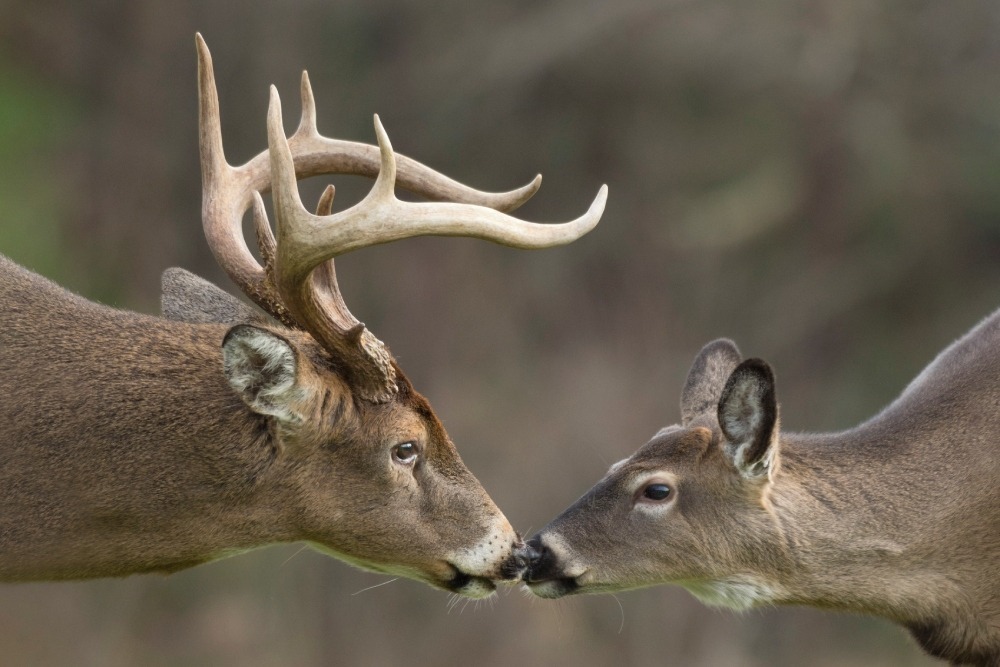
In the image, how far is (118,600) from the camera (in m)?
16.6

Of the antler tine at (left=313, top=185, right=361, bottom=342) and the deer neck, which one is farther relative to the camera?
the deer neck

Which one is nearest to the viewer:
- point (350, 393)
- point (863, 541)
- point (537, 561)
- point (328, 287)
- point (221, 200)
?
point (350, 393)

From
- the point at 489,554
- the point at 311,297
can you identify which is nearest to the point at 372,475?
the point at 489,554

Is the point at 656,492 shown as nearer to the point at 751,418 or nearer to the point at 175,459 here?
the point at 751,418

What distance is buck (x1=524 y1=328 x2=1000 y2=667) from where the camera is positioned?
321 inches

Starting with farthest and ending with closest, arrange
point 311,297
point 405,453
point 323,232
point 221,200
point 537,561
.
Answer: point 221,200 → point 537,561 → point 405,453 → point 311,297 → point 323,232

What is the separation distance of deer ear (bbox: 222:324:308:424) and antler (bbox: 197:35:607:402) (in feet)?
1.28

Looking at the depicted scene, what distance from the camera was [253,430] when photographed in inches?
293

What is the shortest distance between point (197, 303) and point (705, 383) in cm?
276

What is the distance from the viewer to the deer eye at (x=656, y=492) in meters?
8.55

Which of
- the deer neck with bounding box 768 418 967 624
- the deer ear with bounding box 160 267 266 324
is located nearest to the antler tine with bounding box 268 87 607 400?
the deer ear with bounding box 160 267 266 324

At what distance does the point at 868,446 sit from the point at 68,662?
32.9ft

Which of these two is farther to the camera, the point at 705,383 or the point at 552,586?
the point at 705,383

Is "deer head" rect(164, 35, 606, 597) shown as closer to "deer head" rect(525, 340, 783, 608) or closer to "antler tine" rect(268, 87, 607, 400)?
"antler tine" rect(268, 87, 607, 400)
